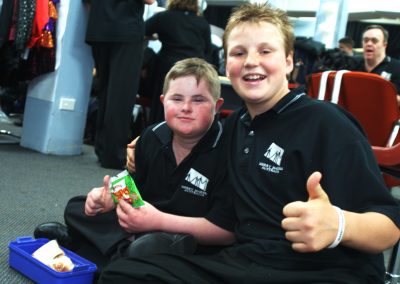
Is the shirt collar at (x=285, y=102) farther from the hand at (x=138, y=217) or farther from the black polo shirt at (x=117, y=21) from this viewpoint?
the black polo shirt at (x=117, y=21)

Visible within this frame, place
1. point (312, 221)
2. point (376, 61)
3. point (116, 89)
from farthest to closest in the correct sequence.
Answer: point (376, 61), point (116, 89), point (312, 221)

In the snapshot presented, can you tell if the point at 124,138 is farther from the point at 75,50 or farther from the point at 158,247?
the point at 158,247

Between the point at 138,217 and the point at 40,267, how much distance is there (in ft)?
1.06

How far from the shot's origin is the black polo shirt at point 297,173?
1.05 metres

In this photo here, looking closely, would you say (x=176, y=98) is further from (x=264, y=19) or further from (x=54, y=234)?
(x=54, y=234)

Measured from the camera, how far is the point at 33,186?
261 centimetres

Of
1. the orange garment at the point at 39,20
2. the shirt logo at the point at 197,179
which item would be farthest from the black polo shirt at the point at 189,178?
the orange garment at the point at 39,20

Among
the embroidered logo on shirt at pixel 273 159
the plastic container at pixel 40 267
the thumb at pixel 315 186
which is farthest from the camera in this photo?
the plastic container at pixel 40 267

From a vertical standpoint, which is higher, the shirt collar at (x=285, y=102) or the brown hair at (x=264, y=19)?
the brown hair at (x=264, y=19)

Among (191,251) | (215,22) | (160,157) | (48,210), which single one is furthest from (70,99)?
(215,22)

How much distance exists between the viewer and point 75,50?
3623 millimetres

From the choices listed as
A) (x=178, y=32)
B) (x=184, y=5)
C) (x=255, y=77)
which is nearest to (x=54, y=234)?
(x=255, y=77)

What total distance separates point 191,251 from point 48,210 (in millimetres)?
1039

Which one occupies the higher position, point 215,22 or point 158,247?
point 215,22
